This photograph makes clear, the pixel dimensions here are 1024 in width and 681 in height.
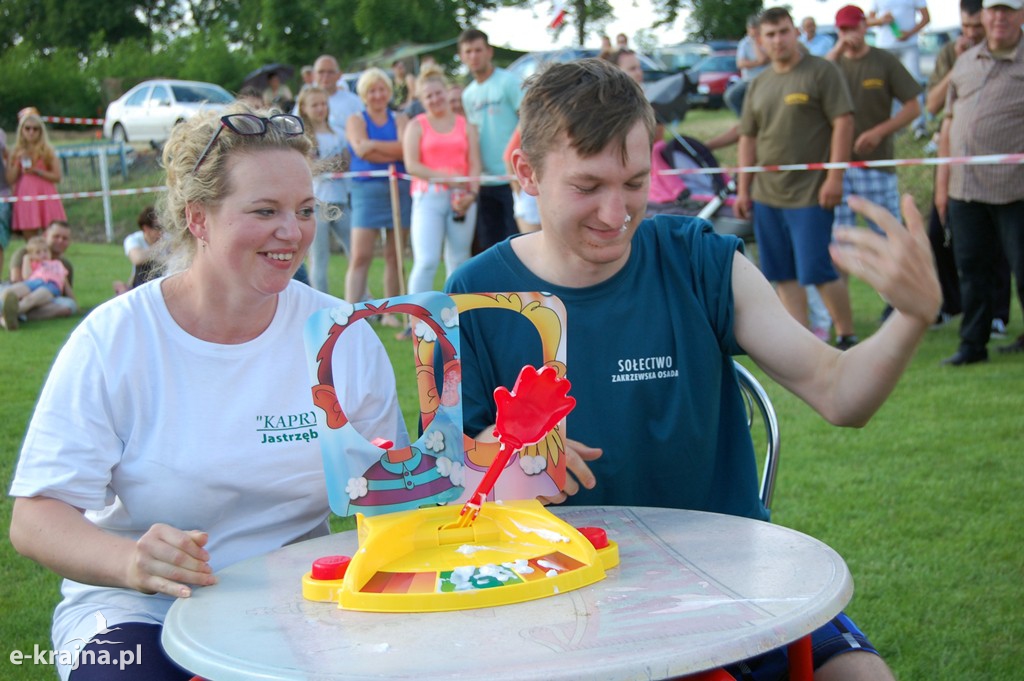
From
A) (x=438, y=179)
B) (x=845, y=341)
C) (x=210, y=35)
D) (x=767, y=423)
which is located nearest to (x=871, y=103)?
(x=845, y=341)

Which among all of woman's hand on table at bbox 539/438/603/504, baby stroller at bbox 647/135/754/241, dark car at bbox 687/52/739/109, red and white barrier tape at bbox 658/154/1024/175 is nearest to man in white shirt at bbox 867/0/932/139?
baby stroller at bbox 647/135/754/241

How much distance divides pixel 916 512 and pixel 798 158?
12.2ft

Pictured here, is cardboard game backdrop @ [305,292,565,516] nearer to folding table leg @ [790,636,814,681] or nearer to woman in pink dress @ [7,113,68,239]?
folding table leg @ [790,636,814,681]

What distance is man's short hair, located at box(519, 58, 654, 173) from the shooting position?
85.4 inches

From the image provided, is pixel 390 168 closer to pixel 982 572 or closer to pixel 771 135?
pixel 771 135

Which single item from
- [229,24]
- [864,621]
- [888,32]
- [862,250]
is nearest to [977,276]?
[864,621]

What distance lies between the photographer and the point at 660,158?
9.61 m

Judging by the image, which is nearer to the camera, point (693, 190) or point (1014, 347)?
point (1014, 347)

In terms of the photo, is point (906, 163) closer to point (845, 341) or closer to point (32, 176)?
point (845, 341)

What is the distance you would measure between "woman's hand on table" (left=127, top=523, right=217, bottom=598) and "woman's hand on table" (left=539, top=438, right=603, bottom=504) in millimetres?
624

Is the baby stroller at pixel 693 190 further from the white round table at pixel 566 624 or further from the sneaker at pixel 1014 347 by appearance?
the white round table at pixel 566 624

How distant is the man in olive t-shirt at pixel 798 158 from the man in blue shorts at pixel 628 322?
509 cm

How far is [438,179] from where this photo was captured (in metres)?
8.17

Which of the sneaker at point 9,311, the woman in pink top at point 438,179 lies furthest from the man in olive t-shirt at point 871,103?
the sneaker at point 9,311
